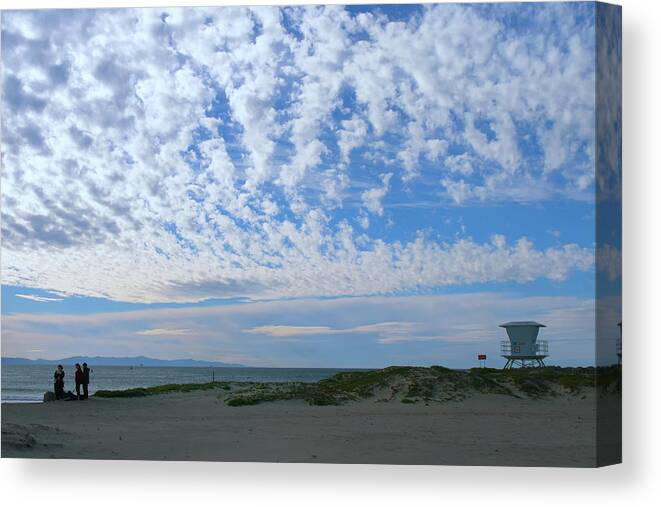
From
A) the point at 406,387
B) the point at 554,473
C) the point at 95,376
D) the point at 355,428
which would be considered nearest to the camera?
the point at 554,473

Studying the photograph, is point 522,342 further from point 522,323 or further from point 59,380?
point 59,380

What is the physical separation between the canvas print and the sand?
0.04 metres

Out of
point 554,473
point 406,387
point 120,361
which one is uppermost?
point 120,361

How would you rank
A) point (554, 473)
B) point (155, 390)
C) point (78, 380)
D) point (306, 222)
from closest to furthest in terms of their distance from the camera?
Answer: point (554, 473), point (306, 222), point (78, 380), point (155, 390)

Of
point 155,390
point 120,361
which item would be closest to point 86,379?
point 120,361

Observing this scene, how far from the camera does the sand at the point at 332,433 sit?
1268cm

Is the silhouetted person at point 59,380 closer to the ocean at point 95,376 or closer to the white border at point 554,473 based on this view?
the ocean at point 95,376

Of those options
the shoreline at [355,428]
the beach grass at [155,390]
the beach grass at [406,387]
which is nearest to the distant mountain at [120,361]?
the shoreline at [355,428]

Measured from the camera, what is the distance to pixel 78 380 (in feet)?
47.5

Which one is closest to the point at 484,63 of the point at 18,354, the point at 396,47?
the point at 396,47

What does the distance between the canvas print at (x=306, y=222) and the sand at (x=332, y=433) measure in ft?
0.13

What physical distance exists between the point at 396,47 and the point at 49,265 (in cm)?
639

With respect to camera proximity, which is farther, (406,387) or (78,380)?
(406,387)

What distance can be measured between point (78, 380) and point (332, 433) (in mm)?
4380
